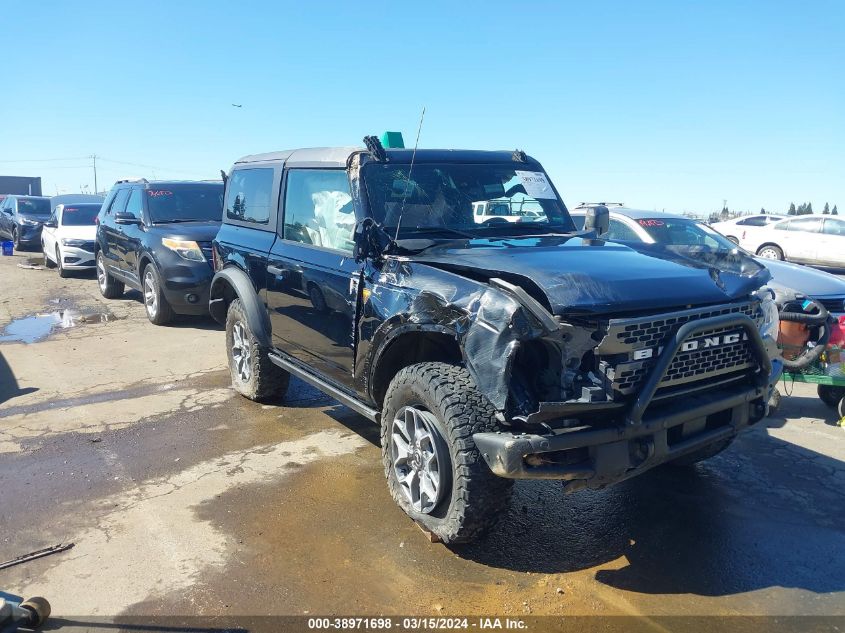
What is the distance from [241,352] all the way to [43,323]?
17.8 feet

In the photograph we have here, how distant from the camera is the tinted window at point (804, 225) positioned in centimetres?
1722

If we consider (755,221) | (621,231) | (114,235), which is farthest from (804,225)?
(114,235)

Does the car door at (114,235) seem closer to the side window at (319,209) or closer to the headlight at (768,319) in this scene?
the side window at (319,209)

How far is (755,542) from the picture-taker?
365 centimetres

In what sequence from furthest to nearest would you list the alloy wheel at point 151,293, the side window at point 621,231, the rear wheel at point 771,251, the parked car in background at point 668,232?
the rear wheel at point 771,251 → the alloy wheel at point 151,293 → the side window at point 621,231 → the parked car in background at point 668,232

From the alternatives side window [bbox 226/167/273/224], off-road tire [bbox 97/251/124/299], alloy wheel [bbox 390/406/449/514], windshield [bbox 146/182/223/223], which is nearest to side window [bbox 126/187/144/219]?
windshield [bbox 146/182/223/223]

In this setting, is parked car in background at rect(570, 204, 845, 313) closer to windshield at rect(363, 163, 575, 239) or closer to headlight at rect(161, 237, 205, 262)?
windshield at rect(363, 163, 575, 239)

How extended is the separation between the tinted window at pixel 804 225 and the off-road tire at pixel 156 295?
15.8 metres

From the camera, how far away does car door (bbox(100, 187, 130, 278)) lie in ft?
34.3

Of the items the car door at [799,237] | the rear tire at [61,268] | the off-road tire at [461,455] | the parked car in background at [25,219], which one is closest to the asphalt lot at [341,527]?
the off-road tire at [461,455]

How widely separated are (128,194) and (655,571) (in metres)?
9.65

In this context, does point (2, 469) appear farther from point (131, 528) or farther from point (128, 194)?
point (128, 194)

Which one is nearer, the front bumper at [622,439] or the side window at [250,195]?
the front bumper at [622,439]

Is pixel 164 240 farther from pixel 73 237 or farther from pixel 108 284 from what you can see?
pixel 73 237
